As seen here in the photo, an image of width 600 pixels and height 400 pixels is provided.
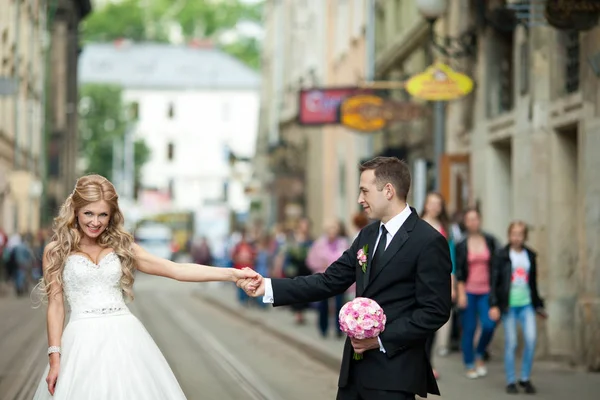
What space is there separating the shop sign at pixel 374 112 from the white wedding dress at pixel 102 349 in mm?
16590

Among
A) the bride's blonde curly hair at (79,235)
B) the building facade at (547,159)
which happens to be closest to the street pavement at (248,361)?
the building facade at (547,159)

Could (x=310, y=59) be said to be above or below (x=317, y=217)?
above

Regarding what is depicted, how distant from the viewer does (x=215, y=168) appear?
120750 millimetres

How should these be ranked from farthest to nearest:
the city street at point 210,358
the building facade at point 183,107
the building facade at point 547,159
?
the building facade at point 183,107, the building facade at point 547,159, the city street at point 210,358

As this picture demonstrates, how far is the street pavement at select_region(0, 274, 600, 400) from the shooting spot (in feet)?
45.3

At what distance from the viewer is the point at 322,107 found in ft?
89.7

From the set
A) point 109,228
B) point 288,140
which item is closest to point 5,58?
point 288,140

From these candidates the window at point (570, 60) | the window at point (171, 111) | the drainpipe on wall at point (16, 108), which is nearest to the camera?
the window at point (570, 60)

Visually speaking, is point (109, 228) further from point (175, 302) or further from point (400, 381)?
point (175, 302)

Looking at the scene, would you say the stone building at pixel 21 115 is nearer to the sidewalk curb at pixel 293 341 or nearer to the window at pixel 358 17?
the window at pixel 358 17

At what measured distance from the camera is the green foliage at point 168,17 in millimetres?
101062

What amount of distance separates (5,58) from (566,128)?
29478 millimetres

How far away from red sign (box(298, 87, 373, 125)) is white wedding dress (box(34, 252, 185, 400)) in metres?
19.5

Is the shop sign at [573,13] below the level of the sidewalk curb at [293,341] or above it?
above
